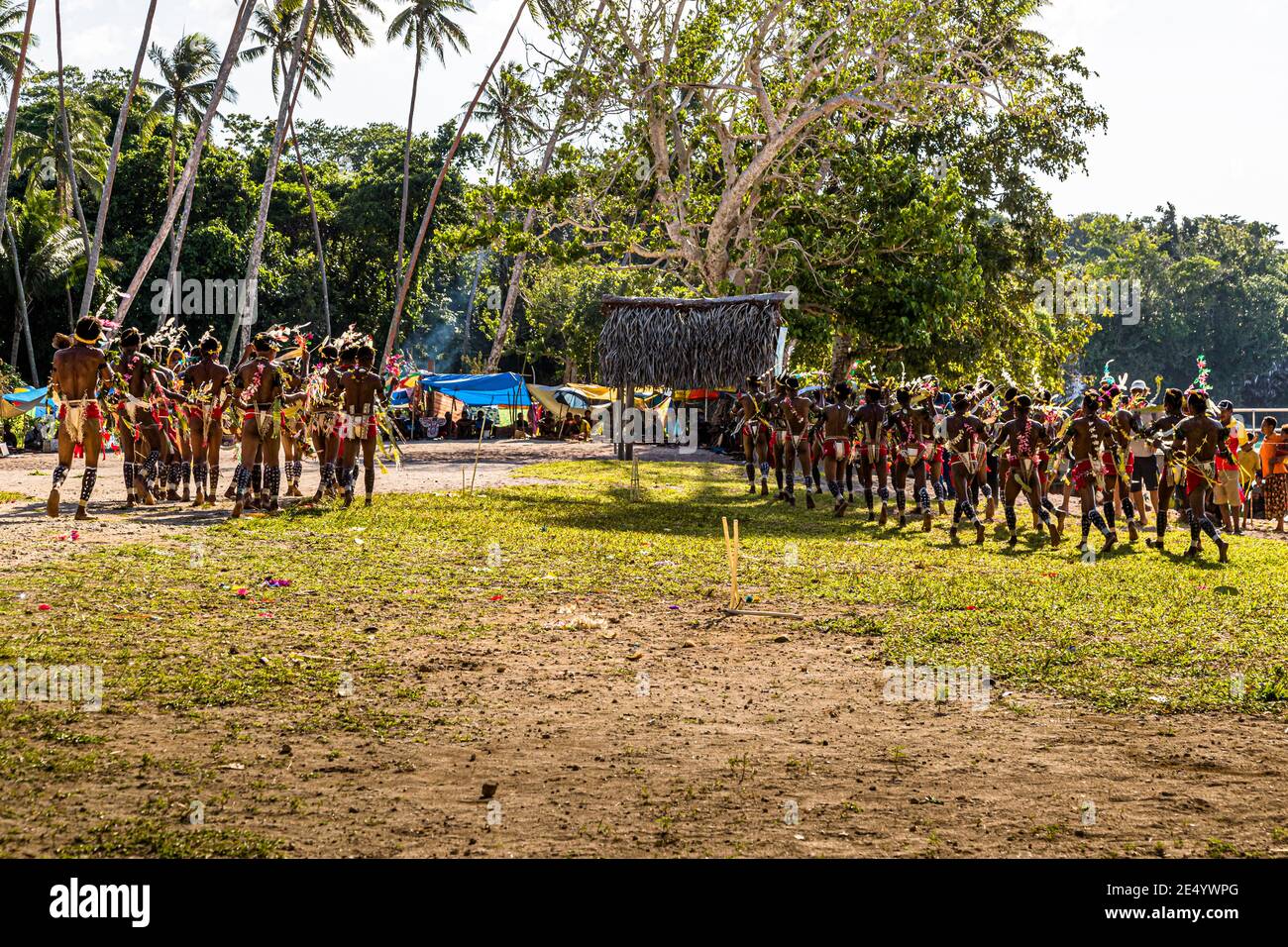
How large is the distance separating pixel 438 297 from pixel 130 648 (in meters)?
61.9

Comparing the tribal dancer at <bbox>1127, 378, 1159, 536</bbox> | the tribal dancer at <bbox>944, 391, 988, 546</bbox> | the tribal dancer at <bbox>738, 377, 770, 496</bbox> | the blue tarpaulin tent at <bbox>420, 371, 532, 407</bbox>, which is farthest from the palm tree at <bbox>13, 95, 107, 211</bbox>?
the tribal dancer at <bbox>1127, 378, 1159, 536</bbox>

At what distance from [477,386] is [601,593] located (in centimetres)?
3500

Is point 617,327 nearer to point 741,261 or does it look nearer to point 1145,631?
point 741,261

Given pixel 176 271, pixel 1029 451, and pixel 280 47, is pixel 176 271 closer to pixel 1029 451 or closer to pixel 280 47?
pixel 280 47

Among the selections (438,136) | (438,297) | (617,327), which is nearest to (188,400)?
(617,327)

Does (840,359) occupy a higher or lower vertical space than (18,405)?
higher

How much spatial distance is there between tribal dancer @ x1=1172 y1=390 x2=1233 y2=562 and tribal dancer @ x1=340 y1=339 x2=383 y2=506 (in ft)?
32.5

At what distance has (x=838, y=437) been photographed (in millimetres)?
18516

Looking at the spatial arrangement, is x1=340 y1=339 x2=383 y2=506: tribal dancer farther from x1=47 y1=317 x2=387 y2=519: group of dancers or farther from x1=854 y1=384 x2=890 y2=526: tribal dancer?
x1=854 y1=384 x2=890 y2=526: tribal dancer

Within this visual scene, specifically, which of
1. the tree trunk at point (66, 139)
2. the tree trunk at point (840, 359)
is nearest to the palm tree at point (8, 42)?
the tree trunk at point (66, 139)

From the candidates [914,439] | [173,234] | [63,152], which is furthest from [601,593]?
[63,152]

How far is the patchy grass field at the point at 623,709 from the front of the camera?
5004mm

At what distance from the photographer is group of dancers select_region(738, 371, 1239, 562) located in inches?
568

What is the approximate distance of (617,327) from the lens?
30406mm
